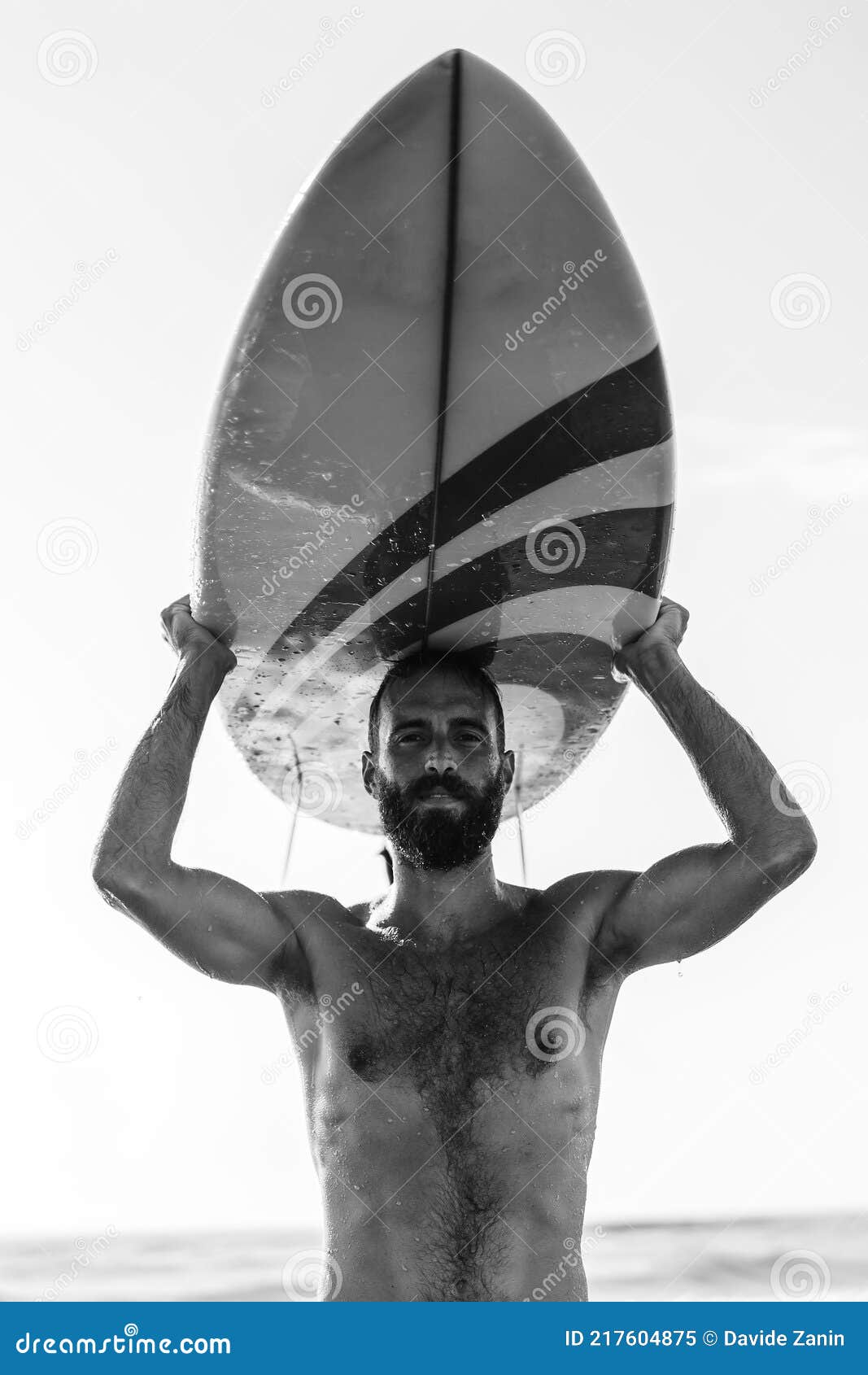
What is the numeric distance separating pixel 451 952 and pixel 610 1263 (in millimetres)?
14468

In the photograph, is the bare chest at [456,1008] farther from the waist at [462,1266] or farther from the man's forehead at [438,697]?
the man's forehead at [438,697]

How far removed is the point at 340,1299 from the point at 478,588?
65.4 inches

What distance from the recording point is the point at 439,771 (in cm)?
302

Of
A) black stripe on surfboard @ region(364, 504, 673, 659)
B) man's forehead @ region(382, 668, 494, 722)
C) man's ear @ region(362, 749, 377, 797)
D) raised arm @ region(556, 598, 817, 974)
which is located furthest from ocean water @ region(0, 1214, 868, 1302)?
black stripe on surfboard @ region(364, 504, 673, 659)

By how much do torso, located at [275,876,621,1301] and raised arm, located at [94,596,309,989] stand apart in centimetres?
12

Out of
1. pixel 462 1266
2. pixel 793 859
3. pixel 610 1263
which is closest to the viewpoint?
pixel 462 1266

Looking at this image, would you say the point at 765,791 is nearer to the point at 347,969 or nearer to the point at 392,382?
the point at 347,969

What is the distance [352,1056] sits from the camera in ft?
9.43

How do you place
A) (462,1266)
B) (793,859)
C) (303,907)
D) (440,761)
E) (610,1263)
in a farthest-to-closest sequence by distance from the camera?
(610,1263) < (303,907) < (440,761) < (793,859) < (462,1266)

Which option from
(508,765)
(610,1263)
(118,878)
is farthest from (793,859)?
(610,1263)

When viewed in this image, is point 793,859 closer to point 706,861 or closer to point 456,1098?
point 706,861

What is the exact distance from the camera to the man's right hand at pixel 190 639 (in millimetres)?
3176

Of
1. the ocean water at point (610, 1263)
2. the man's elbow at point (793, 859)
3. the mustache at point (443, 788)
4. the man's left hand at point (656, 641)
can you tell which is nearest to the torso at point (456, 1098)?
the mustache at point (443, 788)
